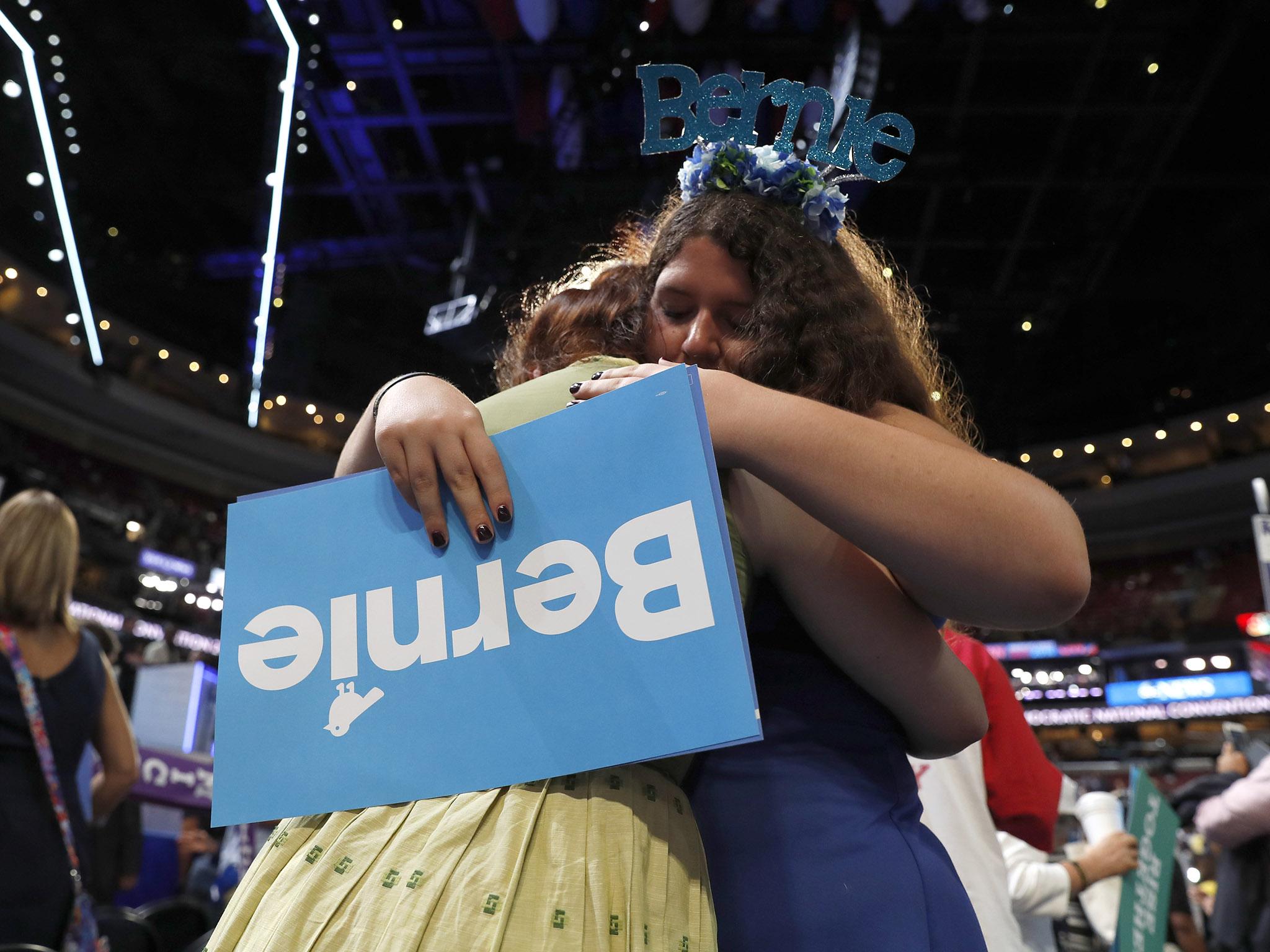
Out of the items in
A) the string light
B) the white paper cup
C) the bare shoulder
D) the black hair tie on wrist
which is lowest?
the white paper cup

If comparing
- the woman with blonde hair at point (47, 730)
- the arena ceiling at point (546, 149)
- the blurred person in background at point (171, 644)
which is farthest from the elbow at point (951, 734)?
the blurred person in background at point (171, 644)

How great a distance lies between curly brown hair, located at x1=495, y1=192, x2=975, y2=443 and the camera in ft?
3.24

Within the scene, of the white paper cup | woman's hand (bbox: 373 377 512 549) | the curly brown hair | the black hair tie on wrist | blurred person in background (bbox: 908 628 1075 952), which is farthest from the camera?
the white paper cup

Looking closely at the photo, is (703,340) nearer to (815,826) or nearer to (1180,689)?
(815,826)

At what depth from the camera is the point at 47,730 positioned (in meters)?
1.84

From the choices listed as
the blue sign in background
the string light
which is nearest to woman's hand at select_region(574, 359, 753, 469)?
the string light

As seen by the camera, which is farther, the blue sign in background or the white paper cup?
the blue sign in background

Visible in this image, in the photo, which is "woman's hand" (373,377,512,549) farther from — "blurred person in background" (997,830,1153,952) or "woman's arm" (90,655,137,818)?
"blurred person in background" (997,830,1153,952)

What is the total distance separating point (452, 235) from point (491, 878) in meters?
8.27

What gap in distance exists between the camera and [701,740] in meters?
0.62

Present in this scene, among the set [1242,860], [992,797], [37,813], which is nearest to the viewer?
[37,813]

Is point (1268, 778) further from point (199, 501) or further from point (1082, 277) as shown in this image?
point (199, 501)

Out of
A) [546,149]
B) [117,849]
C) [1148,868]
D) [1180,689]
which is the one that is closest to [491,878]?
[1148,868]

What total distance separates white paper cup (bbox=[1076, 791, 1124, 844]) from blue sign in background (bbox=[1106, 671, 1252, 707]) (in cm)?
1895
